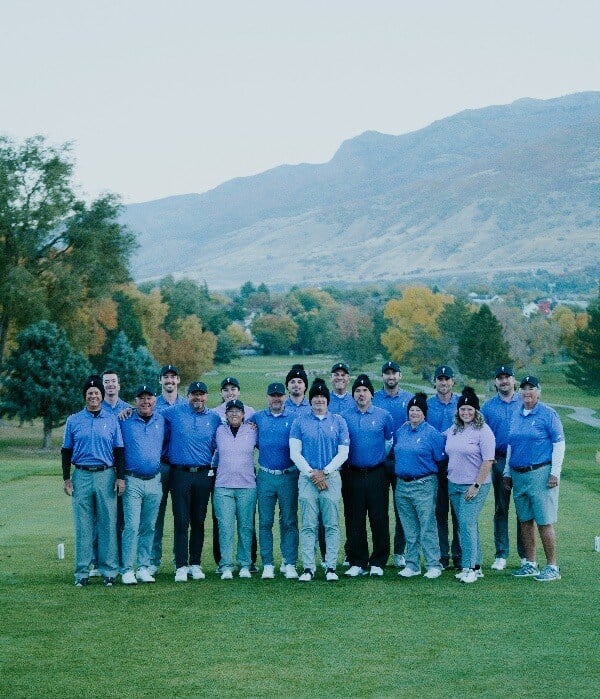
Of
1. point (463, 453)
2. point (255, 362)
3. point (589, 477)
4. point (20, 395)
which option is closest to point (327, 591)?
point (463, 453)

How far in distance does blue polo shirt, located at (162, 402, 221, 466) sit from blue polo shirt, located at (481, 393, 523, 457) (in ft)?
9.87

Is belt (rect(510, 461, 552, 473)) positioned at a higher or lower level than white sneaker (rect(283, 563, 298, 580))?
higher

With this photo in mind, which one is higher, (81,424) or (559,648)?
(81,424)

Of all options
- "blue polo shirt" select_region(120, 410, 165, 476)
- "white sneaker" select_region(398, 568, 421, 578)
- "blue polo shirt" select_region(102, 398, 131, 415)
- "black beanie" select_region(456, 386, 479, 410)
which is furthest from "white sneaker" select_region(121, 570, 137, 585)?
"black beanie" select_region(456, 386, 479, 410)

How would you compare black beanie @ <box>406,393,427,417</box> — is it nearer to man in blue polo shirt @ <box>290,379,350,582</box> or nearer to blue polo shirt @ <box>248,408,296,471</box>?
man in blue polo shirt @ <box>290,379,350,582</box>

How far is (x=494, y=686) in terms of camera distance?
27.2 ft

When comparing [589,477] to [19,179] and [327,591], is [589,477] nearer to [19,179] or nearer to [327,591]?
Result: [327,591]

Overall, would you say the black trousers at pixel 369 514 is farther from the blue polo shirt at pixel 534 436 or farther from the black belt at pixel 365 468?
the blue polo shirt at pixel 534 436

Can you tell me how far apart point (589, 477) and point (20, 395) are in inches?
1217

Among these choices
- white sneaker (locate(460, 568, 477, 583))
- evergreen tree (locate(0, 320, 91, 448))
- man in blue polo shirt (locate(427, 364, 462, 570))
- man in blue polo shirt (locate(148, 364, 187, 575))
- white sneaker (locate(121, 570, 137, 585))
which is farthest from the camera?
evergreen tree (locate(0, 320, 91, 448))

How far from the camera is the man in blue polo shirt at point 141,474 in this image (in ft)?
41.0

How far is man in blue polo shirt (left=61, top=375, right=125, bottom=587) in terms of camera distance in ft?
40.5

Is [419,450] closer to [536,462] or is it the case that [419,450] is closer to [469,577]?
[536,462]

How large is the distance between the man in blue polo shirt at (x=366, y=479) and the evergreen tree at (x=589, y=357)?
6052 centimetres
